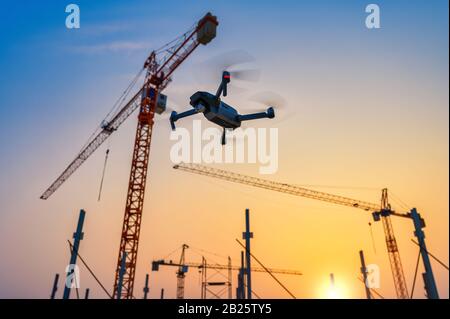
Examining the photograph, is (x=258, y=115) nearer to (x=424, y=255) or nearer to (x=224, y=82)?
(x=224, y=82)

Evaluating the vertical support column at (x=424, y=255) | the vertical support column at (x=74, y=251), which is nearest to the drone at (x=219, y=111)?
the vertical support column at (x=74, y=251)

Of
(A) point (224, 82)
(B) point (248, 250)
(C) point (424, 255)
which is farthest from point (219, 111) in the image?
(C) point (424, 255)

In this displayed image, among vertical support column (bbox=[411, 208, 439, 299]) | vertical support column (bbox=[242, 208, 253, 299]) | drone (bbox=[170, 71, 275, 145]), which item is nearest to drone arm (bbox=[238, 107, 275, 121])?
drone (bbox=[170, 71, 275, 145])

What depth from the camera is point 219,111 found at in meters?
11.7

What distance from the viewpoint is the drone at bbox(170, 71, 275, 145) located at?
1127 centimetres

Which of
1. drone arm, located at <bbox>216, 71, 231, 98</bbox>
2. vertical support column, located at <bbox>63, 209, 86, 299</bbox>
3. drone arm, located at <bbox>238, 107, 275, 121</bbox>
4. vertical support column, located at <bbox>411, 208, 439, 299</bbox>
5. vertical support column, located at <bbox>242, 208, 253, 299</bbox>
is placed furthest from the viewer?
vertical support column, located at <bbox>411, 208, 439, 299</bbox>

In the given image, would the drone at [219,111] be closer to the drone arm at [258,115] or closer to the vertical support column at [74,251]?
the drone arm at [258,115]

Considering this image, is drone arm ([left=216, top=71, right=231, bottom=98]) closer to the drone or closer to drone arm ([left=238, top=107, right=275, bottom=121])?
the drone

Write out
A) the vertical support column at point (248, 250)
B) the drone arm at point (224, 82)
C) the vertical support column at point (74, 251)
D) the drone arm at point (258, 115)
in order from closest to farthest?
the drone arm at point (224, 82), the drone arm at point (258, 115), the vertical support column at point (74, 251), the vertical support column at point (248, 250)

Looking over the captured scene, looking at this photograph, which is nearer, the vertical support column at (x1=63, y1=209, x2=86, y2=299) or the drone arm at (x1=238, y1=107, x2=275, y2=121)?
the drone arm at (x1=238, y1=107, x2=275, y2=121)

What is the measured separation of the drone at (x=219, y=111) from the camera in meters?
11.3
